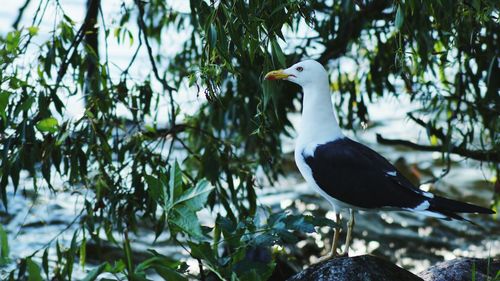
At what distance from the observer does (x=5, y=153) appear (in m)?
4.21

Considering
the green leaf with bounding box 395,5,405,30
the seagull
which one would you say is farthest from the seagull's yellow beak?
the green leaf with bounding box 395,5,405,30

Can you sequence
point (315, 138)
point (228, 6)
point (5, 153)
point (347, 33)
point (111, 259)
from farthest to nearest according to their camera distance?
point (111, 259), point (347, 33), point (5, 153), point (315, 138), point (228, 6)

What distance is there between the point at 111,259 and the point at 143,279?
4208mm

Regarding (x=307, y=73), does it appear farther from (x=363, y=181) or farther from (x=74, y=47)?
(x=74, y=47)

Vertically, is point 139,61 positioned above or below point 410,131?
above

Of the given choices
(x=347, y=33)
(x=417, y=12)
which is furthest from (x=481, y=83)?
(x=417, y=12)

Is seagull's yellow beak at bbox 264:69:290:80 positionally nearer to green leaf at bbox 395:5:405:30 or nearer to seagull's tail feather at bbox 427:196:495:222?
green leaf at bbox 395:5:405:30

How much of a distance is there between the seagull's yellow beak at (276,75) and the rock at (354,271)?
2.45 feet

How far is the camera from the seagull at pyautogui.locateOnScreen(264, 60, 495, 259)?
142 inches

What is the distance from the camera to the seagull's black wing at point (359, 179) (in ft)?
11.9

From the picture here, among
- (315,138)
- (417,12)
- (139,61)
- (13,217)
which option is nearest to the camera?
(315,138)

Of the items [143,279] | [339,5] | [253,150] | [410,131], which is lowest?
[410,131]

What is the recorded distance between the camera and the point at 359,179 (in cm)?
369

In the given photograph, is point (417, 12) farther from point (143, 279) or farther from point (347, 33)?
point (143, 279)
